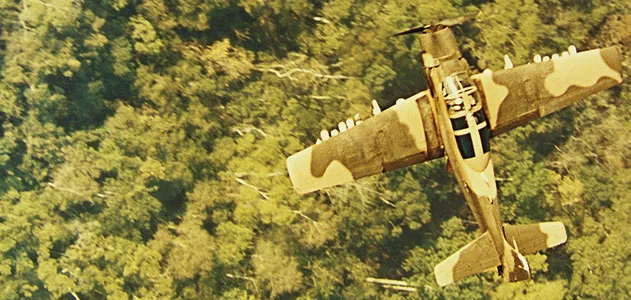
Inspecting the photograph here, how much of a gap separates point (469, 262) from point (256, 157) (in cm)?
654

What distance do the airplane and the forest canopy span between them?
376 cm

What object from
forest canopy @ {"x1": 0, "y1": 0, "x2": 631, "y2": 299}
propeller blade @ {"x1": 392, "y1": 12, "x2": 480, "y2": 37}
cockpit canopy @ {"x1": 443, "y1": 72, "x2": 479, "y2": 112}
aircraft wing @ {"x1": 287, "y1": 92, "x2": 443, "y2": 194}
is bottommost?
forest canopy @ {"x1": 0, "y1": 0, "x2": 631, "y2": 299}

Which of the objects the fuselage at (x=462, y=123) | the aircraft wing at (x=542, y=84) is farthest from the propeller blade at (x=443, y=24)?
the aircraft wing at (x=542, y=84)

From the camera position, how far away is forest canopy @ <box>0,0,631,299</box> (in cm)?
1811

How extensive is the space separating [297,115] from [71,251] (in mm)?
7059

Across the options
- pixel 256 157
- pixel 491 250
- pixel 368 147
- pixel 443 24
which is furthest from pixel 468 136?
pixel 256 157

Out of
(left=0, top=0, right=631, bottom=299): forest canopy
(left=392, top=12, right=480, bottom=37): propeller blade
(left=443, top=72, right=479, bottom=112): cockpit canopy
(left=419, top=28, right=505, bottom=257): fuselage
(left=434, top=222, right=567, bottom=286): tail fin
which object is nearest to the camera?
(left=443, top=72, right=479, bottom=112): cockpit canopy

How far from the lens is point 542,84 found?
45.9 feet

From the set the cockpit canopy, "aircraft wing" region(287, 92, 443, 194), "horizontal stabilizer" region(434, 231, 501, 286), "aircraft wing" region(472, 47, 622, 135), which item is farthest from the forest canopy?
the cockpit canopy

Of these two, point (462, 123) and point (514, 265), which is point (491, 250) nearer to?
point (514, 265)

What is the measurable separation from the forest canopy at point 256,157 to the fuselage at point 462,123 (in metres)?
4.03

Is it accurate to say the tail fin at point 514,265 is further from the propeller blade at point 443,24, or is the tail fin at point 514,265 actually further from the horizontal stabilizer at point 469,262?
the propeller blade at point 443,24

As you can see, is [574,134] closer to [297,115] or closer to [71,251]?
[297,115]

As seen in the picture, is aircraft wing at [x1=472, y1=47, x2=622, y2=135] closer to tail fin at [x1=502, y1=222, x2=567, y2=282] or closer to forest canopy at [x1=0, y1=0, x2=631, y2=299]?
tail fin at [x1=502, y1=222, x2=567, y2=282]
